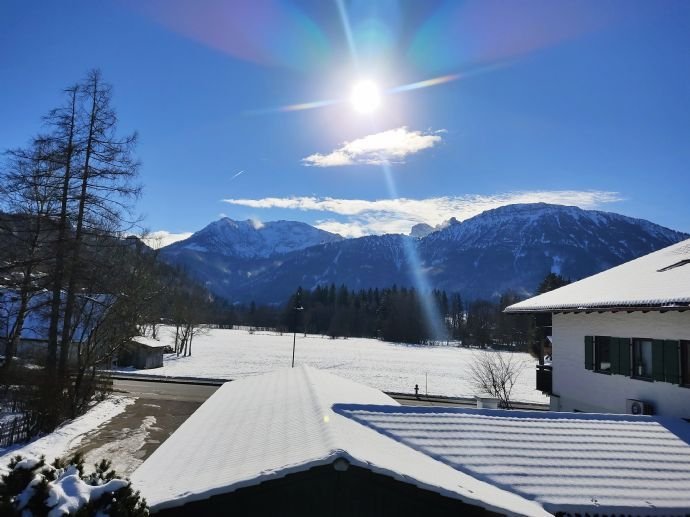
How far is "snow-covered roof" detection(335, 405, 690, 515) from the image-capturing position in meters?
7.74

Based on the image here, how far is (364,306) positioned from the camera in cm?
12925

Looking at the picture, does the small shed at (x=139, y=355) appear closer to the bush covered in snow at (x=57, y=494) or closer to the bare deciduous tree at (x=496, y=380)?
the bare deciduous tree at (x=496, y=380)

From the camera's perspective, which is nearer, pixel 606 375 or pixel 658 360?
pixel 658 360

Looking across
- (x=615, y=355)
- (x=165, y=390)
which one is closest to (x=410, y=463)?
(x=615, y=355)

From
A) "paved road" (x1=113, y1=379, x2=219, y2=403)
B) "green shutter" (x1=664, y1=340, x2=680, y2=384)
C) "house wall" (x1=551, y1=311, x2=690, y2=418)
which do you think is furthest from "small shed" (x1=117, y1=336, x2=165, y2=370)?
"green shutter" (x1=664, y1=340, x2=680, y2=384)

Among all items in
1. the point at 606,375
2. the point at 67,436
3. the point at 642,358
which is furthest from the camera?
the point at 67,436

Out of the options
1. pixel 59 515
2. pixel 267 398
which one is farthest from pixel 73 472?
pixel 267 398

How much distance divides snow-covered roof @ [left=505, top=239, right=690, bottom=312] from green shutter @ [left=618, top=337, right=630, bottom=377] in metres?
1.59

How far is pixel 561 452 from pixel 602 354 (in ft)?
30.2

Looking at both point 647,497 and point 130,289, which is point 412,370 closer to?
point 130,289

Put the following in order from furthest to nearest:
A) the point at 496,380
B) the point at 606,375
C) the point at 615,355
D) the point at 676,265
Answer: the point at 496,380, the point at 606,375, the point at 615,355, the point at 676,265

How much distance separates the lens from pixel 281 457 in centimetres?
664

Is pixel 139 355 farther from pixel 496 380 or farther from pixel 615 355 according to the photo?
pixel 615 355

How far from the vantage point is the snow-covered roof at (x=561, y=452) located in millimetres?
7742
